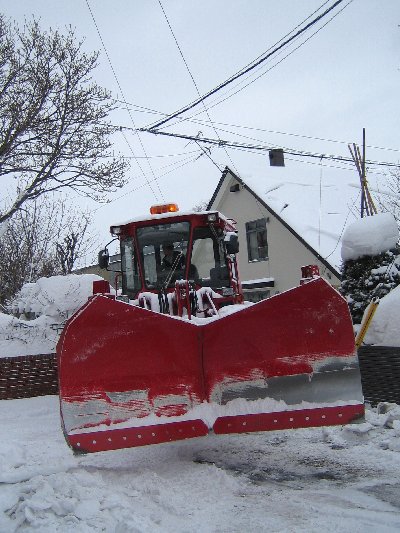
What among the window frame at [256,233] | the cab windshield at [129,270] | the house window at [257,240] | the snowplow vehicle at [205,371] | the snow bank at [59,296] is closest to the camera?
the snowplow vehicle at [205,371]

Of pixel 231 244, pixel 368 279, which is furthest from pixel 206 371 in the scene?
pixel 368 279

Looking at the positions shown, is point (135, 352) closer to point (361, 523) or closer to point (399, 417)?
point (361, 523)

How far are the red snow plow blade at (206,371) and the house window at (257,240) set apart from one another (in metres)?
16.5

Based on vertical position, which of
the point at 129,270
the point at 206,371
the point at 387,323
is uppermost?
the point at 129,270

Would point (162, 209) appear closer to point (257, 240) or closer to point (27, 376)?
point (27, 376)

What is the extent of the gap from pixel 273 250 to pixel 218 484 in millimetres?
16361

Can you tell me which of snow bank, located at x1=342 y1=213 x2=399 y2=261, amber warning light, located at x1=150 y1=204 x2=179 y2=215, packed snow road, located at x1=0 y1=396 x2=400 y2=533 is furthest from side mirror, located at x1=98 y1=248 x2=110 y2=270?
snow bank, located at x1=342 y1=213 x2=399 y2=261

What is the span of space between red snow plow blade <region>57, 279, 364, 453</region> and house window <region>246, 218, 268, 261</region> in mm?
16523

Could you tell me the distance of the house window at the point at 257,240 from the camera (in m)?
21.1

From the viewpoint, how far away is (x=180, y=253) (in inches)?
266

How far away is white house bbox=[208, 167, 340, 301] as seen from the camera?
18812 millimetres

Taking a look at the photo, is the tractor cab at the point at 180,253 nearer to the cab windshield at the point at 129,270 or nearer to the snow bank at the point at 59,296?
the cab windshield at the point at 129,270

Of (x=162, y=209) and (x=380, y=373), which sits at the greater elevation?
(x=162, y=209)

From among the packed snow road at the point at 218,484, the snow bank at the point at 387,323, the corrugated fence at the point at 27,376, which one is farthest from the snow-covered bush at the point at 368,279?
the corrugated fence at the point at 27,376
